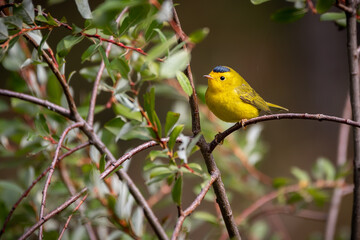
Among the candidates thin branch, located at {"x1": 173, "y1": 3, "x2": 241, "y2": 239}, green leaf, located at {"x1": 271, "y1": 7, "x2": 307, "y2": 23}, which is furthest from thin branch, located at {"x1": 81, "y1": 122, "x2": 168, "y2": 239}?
green leaf, located at {"x1": 271, "y1": 7, "x2": 307, "y2": 23}

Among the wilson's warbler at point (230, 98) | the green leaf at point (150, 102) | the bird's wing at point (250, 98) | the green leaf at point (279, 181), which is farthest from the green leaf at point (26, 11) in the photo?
the green leaf at point (279, 181)

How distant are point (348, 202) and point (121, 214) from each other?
2685 millimetres

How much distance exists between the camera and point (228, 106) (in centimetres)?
149

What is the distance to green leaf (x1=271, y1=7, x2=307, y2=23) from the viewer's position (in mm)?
1169

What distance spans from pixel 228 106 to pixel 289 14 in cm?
44

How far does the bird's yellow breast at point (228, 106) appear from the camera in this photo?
147 cm

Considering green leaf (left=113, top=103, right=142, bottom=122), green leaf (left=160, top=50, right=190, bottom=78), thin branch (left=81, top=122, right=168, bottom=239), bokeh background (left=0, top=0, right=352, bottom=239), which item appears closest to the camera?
green leaf (left=160, top=50, right=190, bottom=78)

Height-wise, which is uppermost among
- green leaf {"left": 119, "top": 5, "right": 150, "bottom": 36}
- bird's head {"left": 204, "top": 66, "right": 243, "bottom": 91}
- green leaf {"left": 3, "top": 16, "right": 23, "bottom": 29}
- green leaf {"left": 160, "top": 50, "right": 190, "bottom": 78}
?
green leaf {"left": 3, "top": 16, "right": 23, "bottom": 29}

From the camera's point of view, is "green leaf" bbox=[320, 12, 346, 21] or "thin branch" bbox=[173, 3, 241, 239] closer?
"thin branch" bbox=[173, 3, 241, 239]

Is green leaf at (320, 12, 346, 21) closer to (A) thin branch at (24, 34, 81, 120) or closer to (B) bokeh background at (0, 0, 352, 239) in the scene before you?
(A) thin branch at (24, 34, 81, 120)

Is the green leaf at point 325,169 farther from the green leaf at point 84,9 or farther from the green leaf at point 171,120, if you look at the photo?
the green leaf at point 84,9

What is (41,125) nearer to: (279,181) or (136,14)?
(136,14)

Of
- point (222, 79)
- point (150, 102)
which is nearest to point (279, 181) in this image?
point (222, 79)

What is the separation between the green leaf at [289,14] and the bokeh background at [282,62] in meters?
1.95
